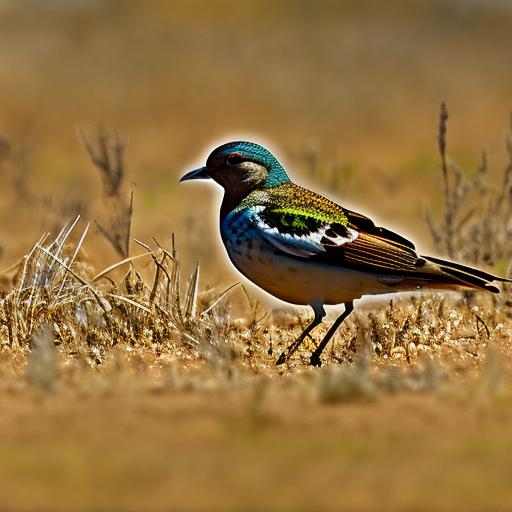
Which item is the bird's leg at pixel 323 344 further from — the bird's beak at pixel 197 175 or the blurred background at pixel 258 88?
the blurred background at pixel 258 88

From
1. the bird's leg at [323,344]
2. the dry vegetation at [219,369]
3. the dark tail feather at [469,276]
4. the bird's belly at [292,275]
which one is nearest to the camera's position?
the dry vegetation at [219,369]

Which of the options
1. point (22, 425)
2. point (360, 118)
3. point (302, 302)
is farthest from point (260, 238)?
point (360, 118)

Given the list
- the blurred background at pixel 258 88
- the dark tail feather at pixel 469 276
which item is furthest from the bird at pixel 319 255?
the blurred background at pixel 258 88

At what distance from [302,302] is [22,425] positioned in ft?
9.07

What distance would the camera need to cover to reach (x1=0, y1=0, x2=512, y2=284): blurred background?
67.9ft

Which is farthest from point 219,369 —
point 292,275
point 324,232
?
point 324,232

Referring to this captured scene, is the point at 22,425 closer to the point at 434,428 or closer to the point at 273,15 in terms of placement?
the point at 434,428

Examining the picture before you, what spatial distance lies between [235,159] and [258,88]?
66.2 feet

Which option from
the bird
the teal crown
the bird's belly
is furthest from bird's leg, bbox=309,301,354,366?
the teal crown

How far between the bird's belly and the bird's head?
0.42 meters

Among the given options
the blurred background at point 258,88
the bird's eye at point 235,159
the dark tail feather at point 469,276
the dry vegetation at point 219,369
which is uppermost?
the blurred background at point 258,88

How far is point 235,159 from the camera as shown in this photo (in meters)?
6.92

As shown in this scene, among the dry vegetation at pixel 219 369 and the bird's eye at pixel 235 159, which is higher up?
the bird's eye at pixel 235 159

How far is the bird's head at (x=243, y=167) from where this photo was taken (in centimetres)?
689
